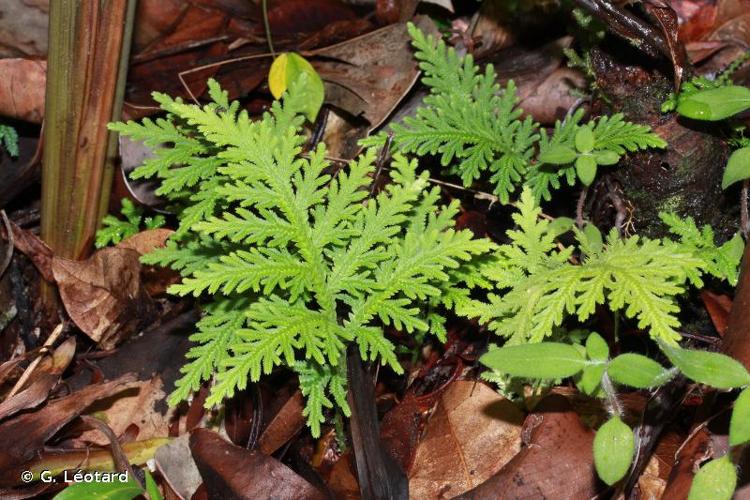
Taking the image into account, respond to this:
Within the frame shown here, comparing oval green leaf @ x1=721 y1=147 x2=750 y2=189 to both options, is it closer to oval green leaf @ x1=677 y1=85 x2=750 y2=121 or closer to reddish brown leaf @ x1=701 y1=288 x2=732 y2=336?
oval green leaf @ x1=677 y1=85 x2=750 y2=121

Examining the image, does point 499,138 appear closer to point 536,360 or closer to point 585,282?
point 585,282

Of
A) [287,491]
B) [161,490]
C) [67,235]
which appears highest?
[67,235]

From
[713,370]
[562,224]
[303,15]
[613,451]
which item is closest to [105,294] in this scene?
[303,15]

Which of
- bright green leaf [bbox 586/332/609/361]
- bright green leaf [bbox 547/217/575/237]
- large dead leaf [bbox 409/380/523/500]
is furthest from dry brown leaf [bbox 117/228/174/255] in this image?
bright green leaf [bbox 586/332/609/361]

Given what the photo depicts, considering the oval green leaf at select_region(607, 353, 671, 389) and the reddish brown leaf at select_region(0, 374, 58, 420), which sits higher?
the oval green leaf at select_region(607, 353, 671, 389)

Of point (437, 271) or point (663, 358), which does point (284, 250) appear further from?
point (663, 358)

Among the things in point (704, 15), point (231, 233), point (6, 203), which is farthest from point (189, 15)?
point (704, 15)
